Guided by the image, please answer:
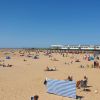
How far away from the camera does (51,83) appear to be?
48.7ft

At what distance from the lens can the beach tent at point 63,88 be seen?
13828 millimetres

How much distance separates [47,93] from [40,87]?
2.02 m

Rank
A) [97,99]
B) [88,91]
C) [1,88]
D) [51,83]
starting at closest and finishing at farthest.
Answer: [97,99]
[51,83]
[88,91]
[1,88]

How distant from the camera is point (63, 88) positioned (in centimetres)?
1415

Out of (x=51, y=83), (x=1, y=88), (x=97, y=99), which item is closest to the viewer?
(x=97, y=99)

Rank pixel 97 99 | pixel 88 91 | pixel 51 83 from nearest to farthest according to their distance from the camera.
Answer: pixel 97 99
pixel 51 83
pixel 88 91

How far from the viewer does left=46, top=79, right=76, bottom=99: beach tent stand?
13828 millimetres

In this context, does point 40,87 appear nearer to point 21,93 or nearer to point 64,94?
point 21,93

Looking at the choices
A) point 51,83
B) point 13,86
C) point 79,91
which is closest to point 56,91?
point 51,83

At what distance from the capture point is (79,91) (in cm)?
1572

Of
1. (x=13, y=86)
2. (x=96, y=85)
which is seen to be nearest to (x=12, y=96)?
(x=13, y=86)

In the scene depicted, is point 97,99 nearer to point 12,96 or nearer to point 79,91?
point 79,91

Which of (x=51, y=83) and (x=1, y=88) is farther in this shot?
(x=1, y=88)

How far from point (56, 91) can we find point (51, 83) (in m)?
0.58
